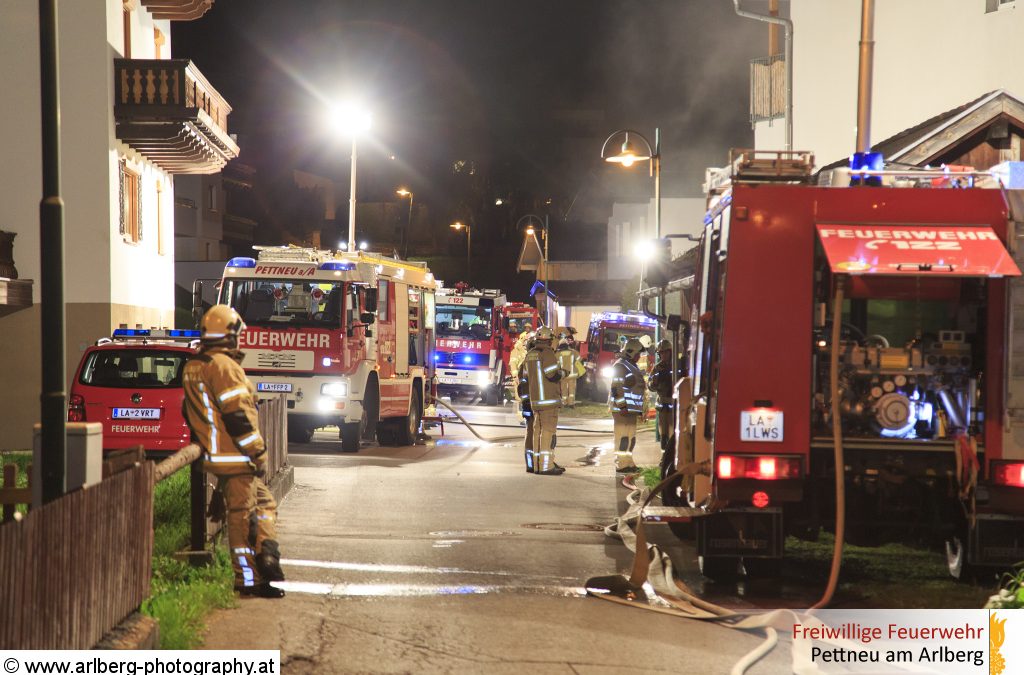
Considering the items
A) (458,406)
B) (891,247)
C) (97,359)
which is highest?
(891,247)

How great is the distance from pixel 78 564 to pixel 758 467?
14.4 ft

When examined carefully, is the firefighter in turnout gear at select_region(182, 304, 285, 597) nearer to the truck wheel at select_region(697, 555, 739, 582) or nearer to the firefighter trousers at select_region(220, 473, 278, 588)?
the firefighter trousers at select_region(220, 473, 278, 588)

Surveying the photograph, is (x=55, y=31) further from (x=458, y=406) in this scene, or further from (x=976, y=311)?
(x=458, y=406)

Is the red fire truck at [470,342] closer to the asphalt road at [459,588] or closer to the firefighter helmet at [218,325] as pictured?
the asphalt road at [459,588]

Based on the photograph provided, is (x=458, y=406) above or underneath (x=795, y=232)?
underneath

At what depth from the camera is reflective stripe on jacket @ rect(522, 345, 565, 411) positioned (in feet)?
50.9

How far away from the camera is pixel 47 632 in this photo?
15.4 feet

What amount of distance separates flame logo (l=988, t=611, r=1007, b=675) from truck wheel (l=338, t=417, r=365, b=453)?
12175 mm

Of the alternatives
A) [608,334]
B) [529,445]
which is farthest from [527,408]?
[608,334]

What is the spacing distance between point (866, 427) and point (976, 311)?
1069 mm

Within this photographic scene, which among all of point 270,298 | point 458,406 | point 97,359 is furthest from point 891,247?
point 458,406

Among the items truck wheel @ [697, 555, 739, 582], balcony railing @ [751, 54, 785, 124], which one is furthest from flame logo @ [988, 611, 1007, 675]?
balcony railing @ [751, 54, 785, 124]

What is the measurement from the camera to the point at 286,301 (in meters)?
17.6

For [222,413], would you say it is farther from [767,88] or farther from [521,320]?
[521,320]
